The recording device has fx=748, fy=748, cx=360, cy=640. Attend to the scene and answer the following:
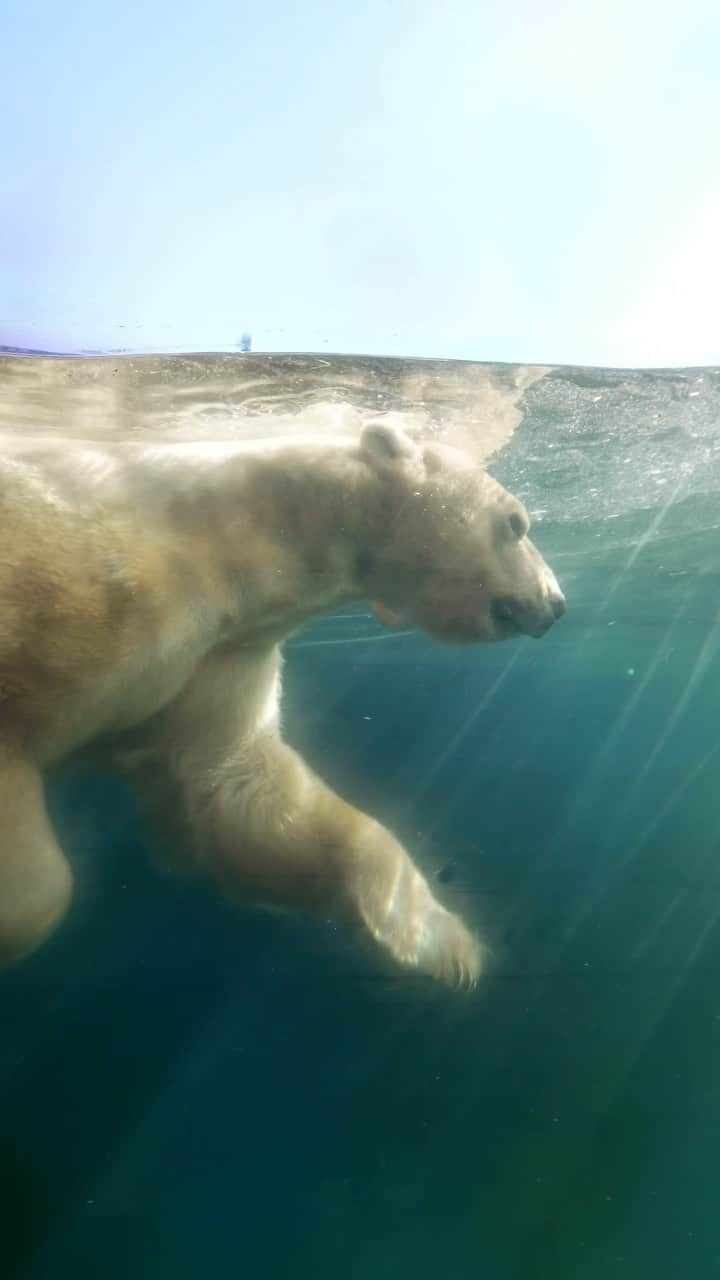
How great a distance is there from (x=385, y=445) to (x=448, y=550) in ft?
1.65

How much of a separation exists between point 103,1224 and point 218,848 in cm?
779

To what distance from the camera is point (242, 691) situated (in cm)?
333

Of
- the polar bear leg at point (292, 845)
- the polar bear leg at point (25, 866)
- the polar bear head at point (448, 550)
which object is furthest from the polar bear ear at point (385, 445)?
the polar bear leg at point (25, 866)

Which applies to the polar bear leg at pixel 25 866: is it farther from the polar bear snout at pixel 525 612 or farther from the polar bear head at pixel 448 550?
the polar bear snout at pixel 525 612

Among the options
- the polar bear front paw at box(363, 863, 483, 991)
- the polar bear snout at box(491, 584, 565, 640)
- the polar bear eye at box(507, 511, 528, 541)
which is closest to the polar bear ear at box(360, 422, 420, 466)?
the polar bear eye at box(507, 511, 528, 541)

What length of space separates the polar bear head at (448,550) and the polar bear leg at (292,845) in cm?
92

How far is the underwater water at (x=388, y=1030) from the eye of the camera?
232 inches

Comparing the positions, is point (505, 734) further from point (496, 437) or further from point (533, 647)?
point (496, 437)

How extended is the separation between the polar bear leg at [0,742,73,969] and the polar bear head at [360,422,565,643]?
1.54 m

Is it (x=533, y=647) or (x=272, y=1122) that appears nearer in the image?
(x=272, y=1122)

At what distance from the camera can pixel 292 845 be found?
3301 mm

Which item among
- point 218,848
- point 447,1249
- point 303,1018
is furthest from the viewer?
point 303,1018

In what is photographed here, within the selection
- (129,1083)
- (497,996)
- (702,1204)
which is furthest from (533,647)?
(129,1083)

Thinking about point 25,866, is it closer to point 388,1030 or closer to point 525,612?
point 525,612
